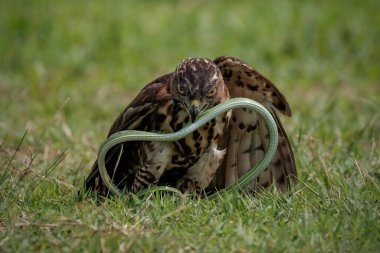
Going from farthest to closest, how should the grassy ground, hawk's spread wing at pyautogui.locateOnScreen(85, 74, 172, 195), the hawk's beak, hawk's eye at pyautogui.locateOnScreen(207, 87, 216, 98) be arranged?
1. hawk's spread wing at pyautogui.locateOnScreen(85, 74, 172, 195)
2. hawk's eye at pyautogui.locateOnScreen(207, 87, 216, 98)
3. the hawk's beak
4. the grassy ground

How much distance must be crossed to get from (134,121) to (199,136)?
0.42 metres

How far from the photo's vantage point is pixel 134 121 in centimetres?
559

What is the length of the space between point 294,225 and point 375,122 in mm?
3045

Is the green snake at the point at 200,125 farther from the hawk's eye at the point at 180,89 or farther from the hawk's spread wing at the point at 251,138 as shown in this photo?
the hawk's spread wing at the point at 251,138

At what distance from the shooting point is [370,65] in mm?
10117

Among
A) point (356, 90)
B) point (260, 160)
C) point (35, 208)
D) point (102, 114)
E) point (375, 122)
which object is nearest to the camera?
point (35, 208)

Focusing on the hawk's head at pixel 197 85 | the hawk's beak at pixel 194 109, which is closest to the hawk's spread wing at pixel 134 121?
the hawk's head at pixel 197 85

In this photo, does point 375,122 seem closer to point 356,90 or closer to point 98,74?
point 356,90

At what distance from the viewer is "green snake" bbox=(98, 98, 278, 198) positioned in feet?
17.2

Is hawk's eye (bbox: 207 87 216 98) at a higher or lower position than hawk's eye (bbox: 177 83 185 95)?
lower

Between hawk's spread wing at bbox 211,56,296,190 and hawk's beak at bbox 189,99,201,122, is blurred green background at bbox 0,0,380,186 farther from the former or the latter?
hawk's beak at bbox 189,99,201,122


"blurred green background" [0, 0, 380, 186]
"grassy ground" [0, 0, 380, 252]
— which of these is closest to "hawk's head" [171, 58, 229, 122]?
"grassy ground" [0, 0, 380, 252]

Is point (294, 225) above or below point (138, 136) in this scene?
below

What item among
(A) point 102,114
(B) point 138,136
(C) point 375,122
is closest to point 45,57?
(A) point 102,114
